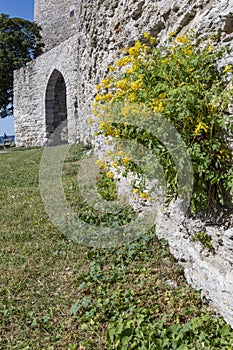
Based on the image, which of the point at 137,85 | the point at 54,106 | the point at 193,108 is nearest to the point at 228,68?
the point at 193,108

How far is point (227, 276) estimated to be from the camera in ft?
6.29

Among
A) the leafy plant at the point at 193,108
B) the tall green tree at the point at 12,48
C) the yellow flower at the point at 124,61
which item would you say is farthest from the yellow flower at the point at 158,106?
the tall green tree at the point at 12,48

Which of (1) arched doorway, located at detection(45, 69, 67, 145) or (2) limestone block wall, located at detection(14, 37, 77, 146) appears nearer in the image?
(2) limestone block wall, located at detection(14, 37, 77, 146)

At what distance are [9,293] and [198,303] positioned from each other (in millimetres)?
1338

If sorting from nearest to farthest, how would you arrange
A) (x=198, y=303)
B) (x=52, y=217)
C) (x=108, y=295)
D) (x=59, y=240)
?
(x=198, y=303) < (x=108, y=295) < (x=59, y=240) < (x=52, y=217)

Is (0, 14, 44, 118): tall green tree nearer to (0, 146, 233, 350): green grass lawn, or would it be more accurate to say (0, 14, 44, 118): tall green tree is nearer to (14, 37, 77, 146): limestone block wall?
(14, 37, 77, 146): limestone block wall

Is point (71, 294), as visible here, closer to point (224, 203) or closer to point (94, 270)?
point (94, 270)

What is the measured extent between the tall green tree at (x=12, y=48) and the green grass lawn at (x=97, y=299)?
1714 centimetres

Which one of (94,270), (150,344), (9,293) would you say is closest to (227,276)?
(150,344)

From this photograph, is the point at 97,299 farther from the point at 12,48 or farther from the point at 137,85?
the point at 12,48

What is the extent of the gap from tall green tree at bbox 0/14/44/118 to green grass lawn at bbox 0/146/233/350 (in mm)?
17140

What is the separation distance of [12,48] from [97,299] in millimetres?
20362

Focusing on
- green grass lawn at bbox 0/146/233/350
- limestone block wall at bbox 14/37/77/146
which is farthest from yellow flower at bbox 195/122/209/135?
limestone block wall at bbox 14/37/77/146

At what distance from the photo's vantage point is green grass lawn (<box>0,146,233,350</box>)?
1896 millimetres
